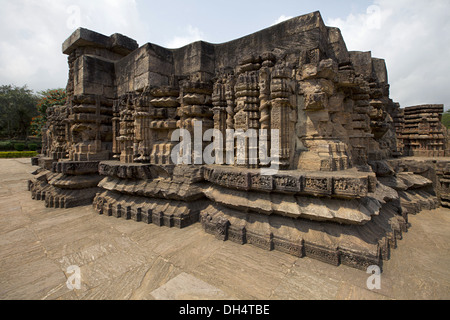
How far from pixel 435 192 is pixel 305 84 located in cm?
562

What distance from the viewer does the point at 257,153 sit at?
3.85 meters

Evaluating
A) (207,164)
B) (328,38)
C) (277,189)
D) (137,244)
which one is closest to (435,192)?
(328,38)

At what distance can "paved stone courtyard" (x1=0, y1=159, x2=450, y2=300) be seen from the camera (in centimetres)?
217

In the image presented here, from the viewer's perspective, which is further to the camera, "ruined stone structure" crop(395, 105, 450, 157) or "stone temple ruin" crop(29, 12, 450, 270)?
"ruined stone structure" crop(395, 105, 450, 157)

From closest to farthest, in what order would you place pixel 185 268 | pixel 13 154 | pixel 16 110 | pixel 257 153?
pixel 185 268, pixel 257 153, pixel 13 154, pixel 16 110

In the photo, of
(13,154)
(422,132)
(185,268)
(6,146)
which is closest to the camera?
(185,268)

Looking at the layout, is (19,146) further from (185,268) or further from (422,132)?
(422,132)

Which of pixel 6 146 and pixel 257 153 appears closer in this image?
pixel 257 153

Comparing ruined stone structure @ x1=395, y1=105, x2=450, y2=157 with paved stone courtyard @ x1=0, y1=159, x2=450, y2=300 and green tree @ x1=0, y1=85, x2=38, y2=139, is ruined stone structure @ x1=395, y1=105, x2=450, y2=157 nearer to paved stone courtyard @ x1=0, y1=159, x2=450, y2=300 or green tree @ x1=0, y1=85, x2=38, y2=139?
paved stone courtyard @ x1=0, y1=159, x2=450, y2=300

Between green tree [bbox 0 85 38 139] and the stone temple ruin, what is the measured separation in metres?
32.4

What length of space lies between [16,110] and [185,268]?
39.9 metres

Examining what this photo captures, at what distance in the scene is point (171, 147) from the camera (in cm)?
491

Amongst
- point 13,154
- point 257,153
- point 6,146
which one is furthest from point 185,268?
point 6,146

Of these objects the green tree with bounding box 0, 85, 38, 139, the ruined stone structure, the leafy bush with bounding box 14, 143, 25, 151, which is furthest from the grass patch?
the ruined stone structure
